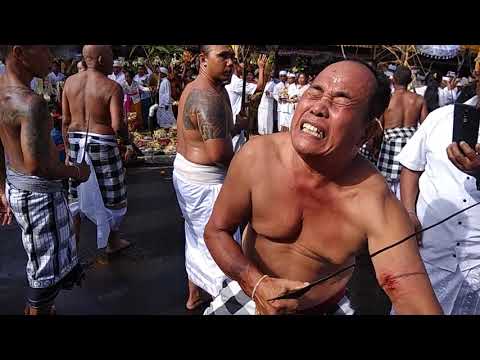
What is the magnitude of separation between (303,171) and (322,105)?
302 millimetres

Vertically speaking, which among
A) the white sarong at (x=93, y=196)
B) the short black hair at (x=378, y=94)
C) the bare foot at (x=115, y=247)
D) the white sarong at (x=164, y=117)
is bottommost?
the bare foot at (x=115, y=247)

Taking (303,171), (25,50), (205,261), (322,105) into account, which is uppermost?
(25,50)

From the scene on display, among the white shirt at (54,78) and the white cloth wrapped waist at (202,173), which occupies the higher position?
the white shirt at (54,78)

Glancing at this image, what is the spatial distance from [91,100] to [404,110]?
10.9ft

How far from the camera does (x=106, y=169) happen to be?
13.6 feet

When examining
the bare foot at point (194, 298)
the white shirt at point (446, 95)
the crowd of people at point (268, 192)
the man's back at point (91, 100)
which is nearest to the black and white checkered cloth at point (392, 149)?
the crowd of people at point (268, 192)

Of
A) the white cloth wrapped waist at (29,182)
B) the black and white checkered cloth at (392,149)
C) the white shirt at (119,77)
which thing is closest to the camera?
the white cloth wrapped waist at (29,182)

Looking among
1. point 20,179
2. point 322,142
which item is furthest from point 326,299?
point 20,179

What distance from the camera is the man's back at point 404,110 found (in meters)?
5.10

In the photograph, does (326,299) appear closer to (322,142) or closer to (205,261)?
(322,142)

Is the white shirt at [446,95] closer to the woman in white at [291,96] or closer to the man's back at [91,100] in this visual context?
the woman in white at [291,96]

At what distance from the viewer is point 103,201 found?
4.20m

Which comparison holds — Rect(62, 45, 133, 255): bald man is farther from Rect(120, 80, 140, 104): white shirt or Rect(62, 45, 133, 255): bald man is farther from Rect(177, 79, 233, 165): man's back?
Rect(120, 80, 140, 104): white shirt

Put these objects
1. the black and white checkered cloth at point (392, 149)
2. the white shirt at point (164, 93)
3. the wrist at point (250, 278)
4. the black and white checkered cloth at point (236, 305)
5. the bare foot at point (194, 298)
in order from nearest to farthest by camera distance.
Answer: the wrist at point (250, 278), the black and white checkered cloth at point (236, 305), the bare foot at point (194, 298), the black and white checkered cloth at point (392, 149), the white shirt at point (164, 93)
